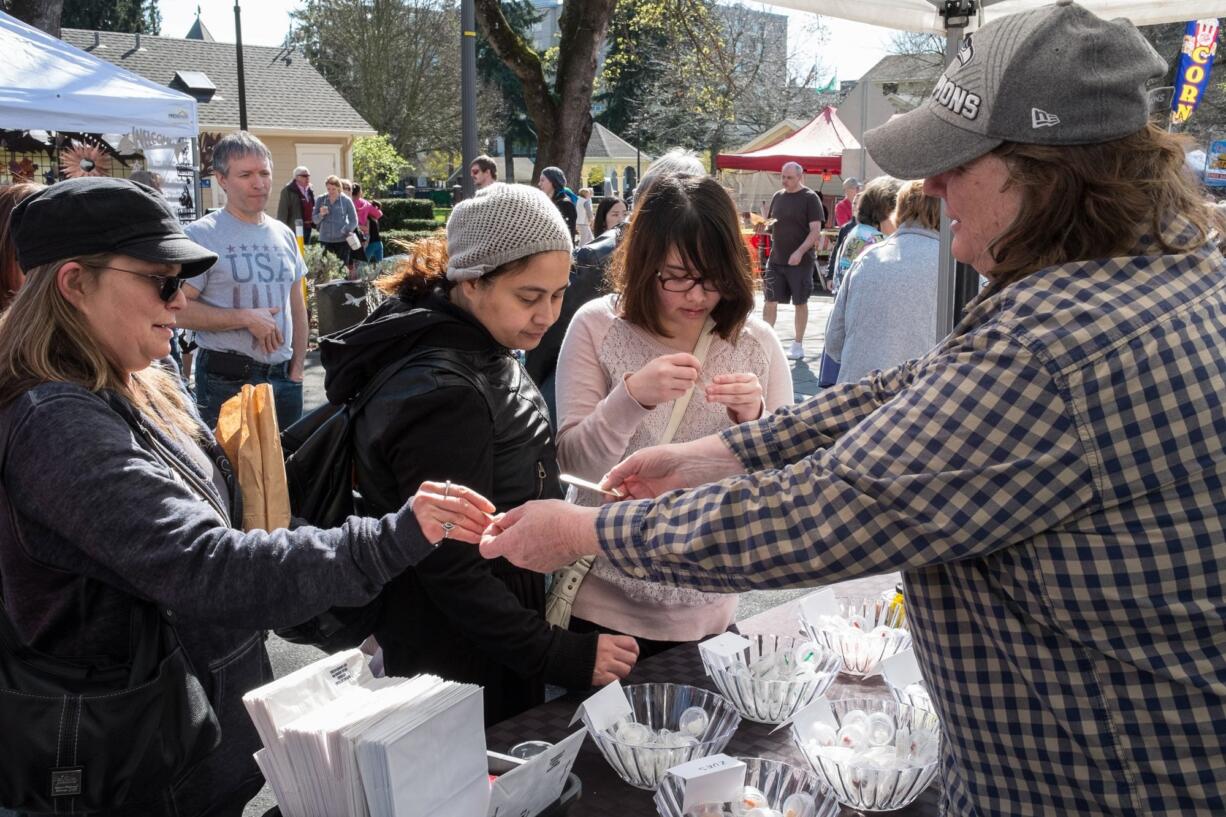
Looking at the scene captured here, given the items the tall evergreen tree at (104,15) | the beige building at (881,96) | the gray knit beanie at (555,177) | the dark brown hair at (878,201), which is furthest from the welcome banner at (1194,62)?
the tall evergreen tree at (104,15)

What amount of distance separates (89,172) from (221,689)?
655cm

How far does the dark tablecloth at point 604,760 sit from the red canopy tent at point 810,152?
22.3m

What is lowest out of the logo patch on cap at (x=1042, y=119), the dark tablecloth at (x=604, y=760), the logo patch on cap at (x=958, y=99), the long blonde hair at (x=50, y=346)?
the dark tablecloth at (x=604, y=760)

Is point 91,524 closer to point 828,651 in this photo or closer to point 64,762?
point 64,762

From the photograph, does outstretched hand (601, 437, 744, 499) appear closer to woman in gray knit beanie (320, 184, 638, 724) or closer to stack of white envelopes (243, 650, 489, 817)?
woman in gray knit beanie (320, 184, 638, 724)

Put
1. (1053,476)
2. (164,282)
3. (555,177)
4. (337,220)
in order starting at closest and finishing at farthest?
1. (1053,476)
2. (164,282)
3. (555,177)
4. (337,220)

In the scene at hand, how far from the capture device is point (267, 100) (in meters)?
34.5

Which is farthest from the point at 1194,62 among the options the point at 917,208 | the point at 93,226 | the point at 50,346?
the point at 50,346

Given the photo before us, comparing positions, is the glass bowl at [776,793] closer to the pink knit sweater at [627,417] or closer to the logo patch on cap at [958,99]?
the pink knit sweater at [627,417]

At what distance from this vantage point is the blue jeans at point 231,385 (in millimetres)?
4820

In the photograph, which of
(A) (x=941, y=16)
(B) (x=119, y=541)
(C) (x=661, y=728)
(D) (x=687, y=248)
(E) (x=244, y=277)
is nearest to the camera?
(B) (x=119, y=541)

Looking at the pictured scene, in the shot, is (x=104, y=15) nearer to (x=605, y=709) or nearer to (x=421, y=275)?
(x=421, y=275)

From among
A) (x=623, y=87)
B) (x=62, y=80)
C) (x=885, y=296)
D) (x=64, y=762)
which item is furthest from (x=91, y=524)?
(x=623, y=87)

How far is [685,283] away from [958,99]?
45.2 inches
